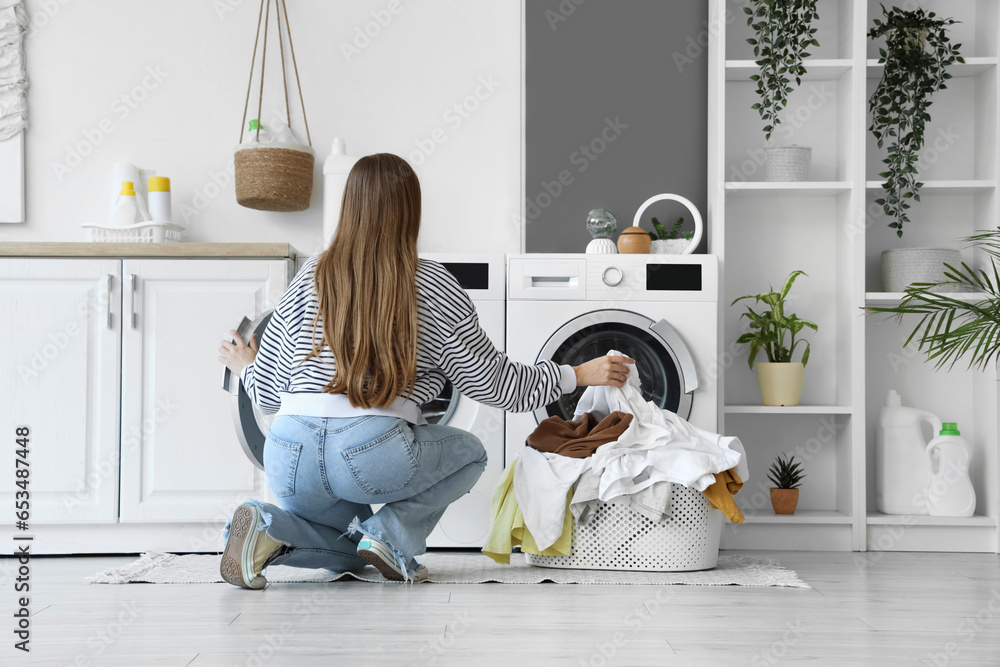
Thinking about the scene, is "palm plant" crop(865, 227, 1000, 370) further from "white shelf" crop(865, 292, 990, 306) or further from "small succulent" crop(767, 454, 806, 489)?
"small succulent" crop(767, 454, 806, 489)

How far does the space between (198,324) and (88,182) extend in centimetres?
96

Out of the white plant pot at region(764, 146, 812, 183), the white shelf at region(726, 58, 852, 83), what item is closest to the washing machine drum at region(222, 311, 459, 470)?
the white plant pot at region(764, 146, 812, 183)

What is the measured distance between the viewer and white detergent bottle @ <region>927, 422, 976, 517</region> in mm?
2809

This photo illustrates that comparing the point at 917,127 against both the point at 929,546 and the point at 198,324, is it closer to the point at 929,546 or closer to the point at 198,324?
the point at 929,546

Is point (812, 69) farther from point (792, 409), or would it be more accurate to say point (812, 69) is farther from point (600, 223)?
point (792, 409)

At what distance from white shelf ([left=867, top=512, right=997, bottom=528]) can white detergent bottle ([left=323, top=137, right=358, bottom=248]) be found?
6.70 feet

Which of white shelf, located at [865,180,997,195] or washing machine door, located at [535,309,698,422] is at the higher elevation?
white shelf, located at [865,180,997,195]

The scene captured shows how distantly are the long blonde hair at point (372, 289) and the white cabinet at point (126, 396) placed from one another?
0.81m

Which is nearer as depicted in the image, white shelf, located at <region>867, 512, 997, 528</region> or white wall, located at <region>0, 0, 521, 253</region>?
white shelf, located at <region>867, 512, 997, 528</region>

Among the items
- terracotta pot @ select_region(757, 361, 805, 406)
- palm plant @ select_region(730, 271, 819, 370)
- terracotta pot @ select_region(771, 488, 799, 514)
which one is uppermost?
palm plant @ select_region(730, 271, 819, 370)

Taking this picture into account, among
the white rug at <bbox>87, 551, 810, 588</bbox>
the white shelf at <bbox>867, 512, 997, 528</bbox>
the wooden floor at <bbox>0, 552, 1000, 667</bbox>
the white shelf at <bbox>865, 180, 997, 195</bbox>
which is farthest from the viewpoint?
the white shelf at <bbox>865, 180, 997, 195</bbox>

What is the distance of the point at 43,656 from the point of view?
1.43 metres

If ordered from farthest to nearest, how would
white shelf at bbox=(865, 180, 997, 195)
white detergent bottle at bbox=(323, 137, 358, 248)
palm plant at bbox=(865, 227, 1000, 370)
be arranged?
white detergent bottle at bbox=(323, 137, 358, 248), white shelf at bbox=(865, 180, 997, 195), palm plant at bbox=(865, 227, 1000, 370)

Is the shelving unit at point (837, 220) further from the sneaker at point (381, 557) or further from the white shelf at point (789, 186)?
the sneaker at point (381, 557)
